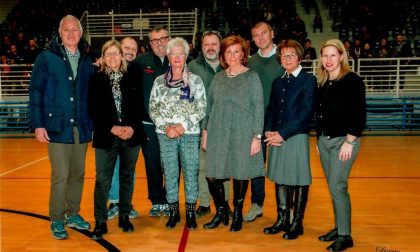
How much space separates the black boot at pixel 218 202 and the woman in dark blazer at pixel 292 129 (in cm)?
45

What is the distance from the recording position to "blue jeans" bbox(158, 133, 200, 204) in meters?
3.58

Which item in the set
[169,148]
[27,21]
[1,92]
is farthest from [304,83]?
[27,21]

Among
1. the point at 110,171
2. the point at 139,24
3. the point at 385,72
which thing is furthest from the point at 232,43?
the point at 139,24

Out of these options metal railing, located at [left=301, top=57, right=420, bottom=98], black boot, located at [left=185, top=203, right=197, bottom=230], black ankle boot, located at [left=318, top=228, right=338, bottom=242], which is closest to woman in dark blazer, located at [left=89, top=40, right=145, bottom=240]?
black boot, located at [left=185, top=203, right=197, bottom=230]

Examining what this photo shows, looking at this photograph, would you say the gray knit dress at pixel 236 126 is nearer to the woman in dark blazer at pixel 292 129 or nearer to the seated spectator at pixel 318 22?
the woman in dark blazer at pixel 292 129

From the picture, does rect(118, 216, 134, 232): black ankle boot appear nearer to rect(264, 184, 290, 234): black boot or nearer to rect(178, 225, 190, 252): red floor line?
rect(178, 225, 190, 252): red floor line

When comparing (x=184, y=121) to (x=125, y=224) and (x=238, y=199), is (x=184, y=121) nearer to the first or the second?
(x=238, y=199)

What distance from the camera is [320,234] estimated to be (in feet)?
11.9

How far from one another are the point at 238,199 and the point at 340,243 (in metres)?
0.84

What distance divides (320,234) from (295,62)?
1378 millimetres

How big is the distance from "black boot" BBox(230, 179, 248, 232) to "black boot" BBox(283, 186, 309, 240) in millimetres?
395

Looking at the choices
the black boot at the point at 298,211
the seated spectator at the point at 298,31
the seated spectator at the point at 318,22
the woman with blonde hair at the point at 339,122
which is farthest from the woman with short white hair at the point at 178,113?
the seated spectator at the point at 318,22

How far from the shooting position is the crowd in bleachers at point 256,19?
1212 cm

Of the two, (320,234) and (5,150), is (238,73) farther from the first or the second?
(5,150)
